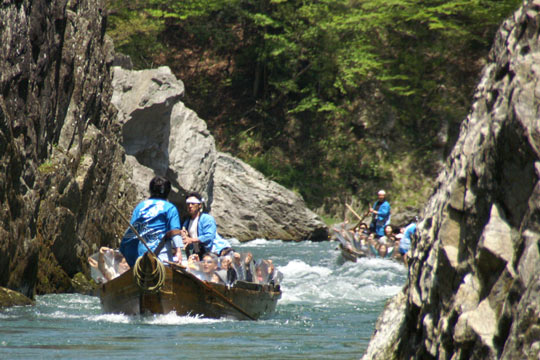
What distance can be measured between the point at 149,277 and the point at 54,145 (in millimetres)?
4591

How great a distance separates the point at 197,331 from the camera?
872cm

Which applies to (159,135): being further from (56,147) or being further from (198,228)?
(198,228)

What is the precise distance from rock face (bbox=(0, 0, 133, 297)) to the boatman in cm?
193

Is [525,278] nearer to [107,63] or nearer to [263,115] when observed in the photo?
[107,63]

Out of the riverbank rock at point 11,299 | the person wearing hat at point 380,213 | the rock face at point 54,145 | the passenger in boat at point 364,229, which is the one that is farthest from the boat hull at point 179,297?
the passenger in boat at point 364,229

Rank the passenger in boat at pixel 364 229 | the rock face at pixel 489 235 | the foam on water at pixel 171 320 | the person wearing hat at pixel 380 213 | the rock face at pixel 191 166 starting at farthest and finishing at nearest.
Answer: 1. the rock face at pixel 191 166
2. the passenger in boat at pixel 364 229
3. the person wearing hat at pixel 380 213
4. the foam on water at pixel 171 320
5. the rock face at pixel 489 235

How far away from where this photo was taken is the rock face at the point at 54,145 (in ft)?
35.3

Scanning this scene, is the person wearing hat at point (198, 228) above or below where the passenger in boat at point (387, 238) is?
above

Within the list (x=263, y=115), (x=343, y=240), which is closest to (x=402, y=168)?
(x=263, y=115)

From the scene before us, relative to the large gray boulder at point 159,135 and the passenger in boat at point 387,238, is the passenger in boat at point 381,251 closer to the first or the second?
the passenger in boat at point 387,238

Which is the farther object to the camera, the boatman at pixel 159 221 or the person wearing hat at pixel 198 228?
the person wearing hat at pixel 198 228

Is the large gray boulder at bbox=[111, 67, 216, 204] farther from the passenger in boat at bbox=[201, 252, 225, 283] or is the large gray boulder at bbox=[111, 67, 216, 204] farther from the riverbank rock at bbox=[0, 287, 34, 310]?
the passenger in boat at bbox=[201, 252, 225, 283]

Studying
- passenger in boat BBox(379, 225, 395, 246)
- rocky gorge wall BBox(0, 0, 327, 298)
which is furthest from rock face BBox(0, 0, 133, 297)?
passenger in boat BBox(379, 225, 395, 246)

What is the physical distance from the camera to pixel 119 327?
880 centimetres
